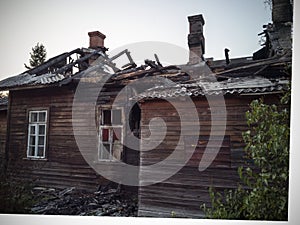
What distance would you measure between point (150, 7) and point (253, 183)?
1.92 metres

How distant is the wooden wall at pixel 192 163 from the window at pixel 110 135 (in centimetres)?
37

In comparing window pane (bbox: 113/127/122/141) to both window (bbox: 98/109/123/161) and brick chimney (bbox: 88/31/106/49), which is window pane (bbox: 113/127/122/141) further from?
brick chimney (bbox: 88/31/106/49)

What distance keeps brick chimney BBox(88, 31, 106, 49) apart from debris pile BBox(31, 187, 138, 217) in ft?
4.85

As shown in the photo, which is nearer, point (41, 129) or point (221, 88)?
point (221, 88)

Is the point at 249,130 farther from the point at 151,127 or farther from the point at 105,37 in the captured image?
the point at 105,37

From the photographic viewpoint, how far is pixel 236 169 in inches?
116

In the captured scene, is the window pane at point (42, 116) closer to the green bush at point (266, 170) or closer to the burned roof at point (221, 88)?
the burned roof at point (221, 88)

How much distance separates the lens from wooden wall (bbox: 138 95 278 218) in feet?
9.77

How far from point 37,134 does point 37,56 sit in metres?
0.91

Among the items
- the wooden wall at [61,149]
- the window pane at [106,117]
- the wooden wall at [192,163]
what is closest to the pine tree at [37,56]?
the wooden wall at [61,149]

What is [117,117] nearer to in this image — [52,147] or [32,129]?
[52,147]

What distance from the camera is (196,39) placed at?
309 centimetres

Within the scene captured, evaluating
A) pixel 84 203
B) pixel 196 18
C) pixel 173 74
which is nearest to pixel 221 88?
pixel 173 74

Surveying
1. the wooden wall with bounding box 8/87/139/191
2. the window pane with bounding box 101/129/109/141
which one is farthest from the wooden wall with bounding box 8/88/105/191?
the window pane with bounding box 101/129/109/141
